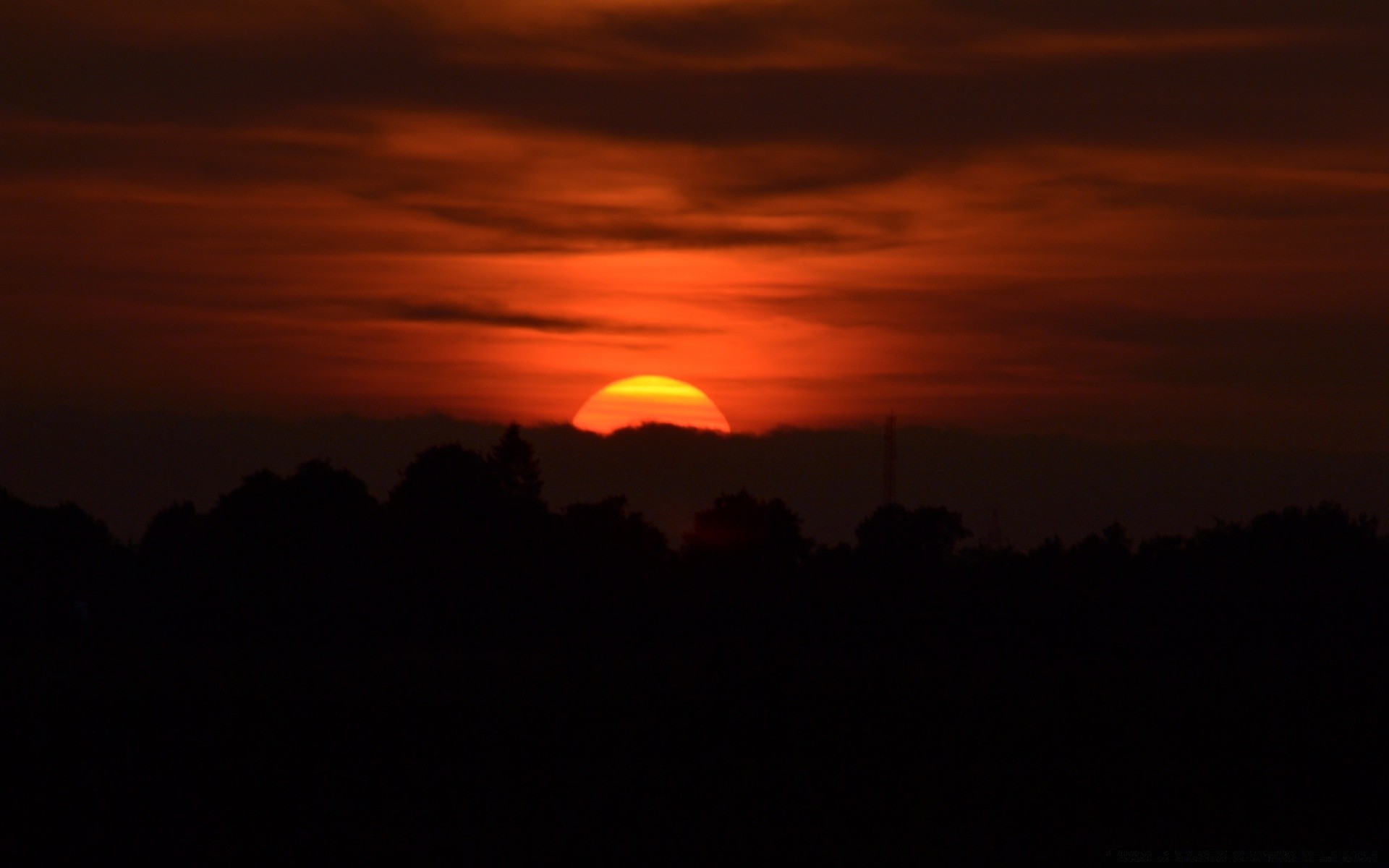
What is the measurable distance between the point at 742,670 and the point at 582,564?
83.7 feet

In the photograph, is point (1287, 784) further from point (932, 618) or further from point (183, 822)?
point (932, 618)

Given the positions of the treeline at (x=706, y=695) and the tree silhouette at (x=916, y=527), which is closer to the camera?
the treeline at (x=706, y=695)

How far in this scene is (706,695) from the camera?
31.6m

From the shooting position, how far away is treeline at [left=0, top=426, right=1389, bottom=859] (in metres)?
22.6

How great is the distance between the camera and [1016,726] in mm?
30125

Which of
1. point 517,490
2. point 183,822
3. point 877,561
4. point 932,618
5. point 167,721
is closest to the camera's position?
point 183,822

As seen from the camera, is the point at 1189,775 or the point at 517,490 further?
the point at 517,490

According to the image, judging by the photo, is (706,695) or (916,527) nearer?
(706,695)

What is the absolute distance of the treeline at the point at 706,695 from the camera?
22.6m

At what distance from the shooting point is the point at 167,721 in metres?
28.2

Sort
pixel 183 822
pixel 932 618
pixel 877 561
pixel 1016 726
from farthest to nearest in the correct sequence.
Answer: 1. pixel 877 561
2. pixel 932 618
3. pixel 1016 726
4. pixel 183 822

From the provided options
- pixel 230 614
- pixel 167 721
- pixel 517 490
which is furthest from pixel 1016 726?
pixel 517 490

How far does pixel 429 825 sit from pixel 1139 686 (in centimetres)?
1876

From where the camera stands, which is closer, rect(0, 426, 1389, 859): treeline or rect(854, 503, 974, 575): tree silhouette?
rect(0, 426, 1389, 859): treeline
